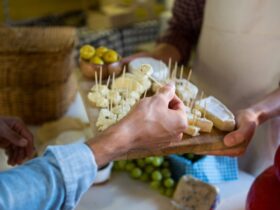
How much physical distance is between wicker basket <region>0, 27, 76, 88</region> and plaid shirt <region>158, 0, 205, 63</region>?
31 centimetres

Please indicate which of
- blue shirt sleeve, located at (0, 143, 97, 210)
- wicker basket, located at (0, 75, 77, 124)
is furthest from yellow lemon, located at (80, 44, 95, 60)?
blue shirt sleeve, located at (0, 143, 97, 210)

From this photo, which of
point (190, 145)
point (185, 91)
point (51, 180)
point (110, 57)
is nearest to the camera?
point (51, 180)

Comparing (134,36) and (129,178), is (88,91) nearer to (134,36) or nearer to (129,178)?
(129,178)

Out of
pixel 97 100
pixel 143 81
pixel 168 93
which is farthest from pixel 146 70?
pixel 168 93

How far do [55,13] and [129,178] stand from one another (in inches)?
71.9

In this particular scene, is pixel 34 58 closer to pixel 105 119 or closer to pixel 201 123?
pixel 105 119

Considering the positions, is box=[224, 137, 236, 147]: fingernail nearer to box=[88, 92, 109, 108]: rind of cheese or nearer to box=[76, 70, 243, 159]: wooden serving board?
box=[76, 70, 243, 159]: wooden serving board

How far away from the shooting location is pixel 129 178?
0.96 m

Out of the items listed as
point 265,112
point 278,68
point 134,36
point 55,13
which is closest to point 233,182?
point 265,112

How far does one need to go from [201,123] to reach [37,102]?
50 centimetres

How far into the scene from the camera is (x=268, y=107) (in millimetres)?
913

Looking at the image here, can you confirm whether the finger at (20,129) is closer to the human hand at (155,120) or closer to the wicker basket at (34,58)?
the wicker basket at (34,58)

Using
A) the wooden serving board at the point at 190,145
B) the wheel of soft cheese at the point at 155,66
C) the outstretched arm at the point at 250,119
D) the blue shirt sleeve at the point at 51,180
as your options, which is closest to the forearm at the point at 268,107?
the outstretched arm at the point at 250,119

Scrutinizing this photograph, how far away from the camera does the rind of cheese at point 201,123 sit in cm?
82
